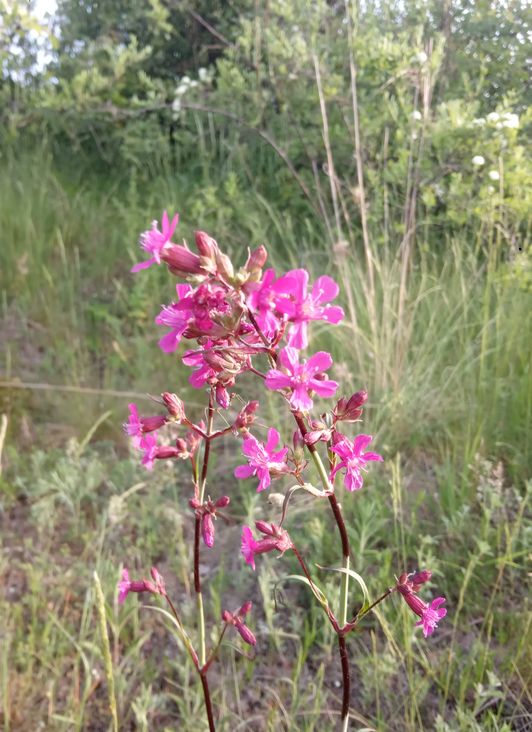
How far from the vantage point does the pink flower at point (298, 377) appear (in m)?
0.84

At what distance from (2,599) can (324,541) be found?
994mm

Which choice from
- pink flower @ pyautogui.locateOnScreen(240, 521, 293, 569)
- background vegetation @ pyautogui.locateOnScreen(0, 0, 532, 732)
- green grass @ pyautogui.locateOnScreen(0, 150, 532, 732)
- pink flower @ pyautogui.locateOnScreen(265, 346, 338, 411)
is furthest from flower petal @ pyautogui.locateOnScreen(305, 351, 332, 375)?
background vegetation @ pyautogui.locateOnScreen(0, 0, 532, 732)

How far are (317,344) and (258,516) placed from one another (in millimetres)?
1004

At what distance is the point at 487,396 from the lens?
256 cm

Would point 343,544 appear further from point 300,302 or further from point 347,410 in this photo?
point 300,302

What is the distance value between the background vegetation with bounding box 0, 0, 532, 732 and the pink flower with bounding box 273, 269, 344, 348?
83cm

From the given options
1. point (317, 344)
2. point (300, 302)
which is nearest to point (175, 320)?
point (300, 302)

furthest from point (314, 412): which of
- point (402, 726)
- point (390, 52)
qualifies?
point (390, 52)

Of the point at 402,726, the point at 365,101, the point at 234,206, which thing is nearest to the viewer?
the point at 402,726

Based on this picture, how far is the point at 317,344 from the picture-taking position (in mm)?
3086

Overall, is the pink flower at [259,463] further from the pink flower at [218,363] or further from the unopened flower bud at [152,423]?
the unopened flower bud at [152,423]

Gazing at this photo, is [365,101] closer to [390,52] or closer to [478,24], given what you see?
[390,52]

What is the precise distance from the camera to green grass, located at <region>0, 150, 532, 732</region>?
5.50ft

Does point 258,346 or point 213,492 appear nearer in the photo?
point 258,346
